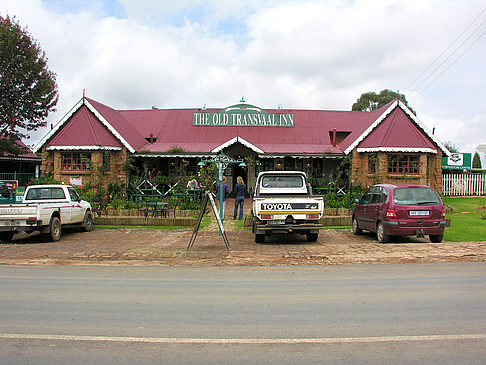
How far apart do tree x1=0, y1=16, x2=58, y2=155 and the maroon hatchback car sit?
81.7 feet

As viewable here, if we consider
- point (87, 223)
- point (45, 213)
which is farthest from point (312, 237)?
point (87, 223)

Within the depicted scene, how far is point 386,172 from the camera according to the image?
23.4 meters

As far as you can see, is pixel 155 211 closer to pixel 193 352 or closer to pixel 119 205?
pixel 119 205

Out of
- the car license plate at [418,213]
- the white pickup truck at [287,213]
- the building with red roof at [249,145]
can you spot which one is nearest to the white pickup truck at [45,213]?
the white pickup truck at [287,213]

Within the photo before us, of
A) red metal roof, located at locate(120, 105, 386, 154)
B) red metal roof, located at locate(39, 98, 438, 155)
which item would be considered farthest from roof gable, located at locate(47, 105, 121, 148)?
red metal roof, located at locate(120, 105, 386, 154)

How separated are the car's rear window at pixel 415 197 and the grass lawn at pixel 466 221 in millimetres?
1771

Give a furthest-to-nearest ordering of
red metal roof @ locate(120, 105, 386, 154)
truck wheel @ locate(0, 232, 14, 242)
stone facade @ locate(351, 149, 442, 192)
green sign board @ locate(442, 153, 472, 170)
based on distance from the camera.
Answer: green sign board @ locate(442, 153, 472, 170)
red metal roof @ locate(120, 105, 386, 154)
stone facade @ locate(351, 149, 442, 192)
truck wheel @ locate(0, 232, 14, 242)

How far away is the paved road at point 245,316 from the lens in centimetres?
422

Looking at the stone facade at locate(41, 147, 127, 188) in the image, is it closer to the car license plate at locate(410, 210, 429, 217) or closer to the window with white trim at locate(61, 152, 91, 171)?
the window with white trim at locate(61, 152, 91, 171)

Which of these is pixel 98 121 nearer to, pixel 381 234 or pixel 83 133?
pixel 83 133

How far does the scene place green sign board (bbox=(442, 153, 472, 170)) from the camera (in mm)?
38219

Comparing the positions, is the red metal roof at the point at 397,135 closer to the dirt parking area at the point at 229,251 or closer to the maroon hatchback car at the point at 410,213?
the dirt parking area at the point at 229,251

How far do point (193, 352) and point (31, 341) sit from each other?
6.15ft

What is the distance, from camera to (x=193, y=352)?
13.9 ft
